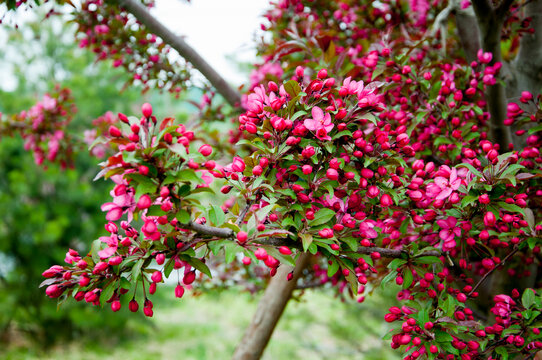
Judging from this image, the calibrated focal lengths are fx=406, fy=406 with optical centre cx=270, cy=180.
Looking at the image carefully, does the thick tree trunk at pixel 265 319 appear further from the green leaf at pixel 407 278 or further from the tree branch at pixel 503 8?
the tree branch at pixel 503 8

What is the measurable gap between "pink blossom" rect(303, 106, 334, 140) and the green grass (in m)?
4.00

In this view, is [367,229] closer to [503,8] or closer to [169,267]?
[169,267]

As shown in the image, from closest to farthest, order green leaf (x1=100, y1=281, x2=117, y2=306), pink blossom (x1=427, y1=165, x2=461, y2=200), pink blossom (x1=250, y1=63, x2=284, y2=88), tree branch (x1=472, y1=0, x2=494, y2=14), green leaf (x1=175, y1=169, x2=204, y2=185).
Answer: green leaf (x1=175, y1=169, x2=204, y2=185) < green leaf (x1=100, y1=281, x2=117, y2=306) < pink blossom (x1=427, y1=165, x2=461, y2=200) < tree branch (x1=472, y1=0, x2=494, y2=14) < pink blossom (x1=250, y1=63, x2=284, y2=88)

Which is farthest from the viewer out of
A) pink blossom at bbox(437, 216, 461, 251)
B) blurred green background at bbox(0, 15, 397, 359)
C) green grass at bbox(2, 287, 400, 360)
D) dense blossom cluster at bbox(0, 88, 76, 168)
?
blurred green background at bbox(0, 15, 397, 359)

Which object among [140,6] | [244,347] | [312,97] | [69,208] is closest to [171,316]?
[69,208]

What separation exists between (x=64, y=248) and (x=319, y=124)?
693 centimetres

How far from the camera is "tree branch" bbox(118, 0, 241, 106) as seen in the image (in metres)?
1.91

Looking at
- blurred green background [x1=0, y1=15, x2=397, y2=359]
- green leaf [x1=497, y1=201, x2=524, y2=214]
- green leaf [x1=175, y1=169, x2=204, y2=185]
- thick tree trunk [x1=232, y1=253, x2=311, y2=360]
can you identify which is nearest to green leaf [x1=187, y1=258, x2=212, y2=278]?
green leaf [x1=175, y1=169, x2=204, y2=185]

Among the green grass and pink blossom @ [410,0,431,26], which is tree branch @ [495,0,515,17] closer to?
pink blossom @ [410,0,431,26]

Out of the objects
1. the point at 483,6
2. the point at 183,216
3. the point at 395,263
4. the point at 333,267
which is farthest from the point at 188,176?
the point at 483,6

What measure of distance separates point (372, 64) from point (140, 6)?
3.74 feet

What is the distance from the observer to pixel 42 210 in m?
6.50

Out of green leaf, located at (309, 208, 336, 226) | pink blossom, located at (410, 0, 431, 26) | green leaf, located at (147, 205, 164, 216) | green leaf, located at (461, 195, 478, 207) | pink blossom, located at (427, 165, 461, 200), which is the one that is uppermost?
green leaf, located at (147, 205, 164, 216)

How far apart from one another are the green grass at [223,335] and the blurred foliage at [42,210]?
0.42m
